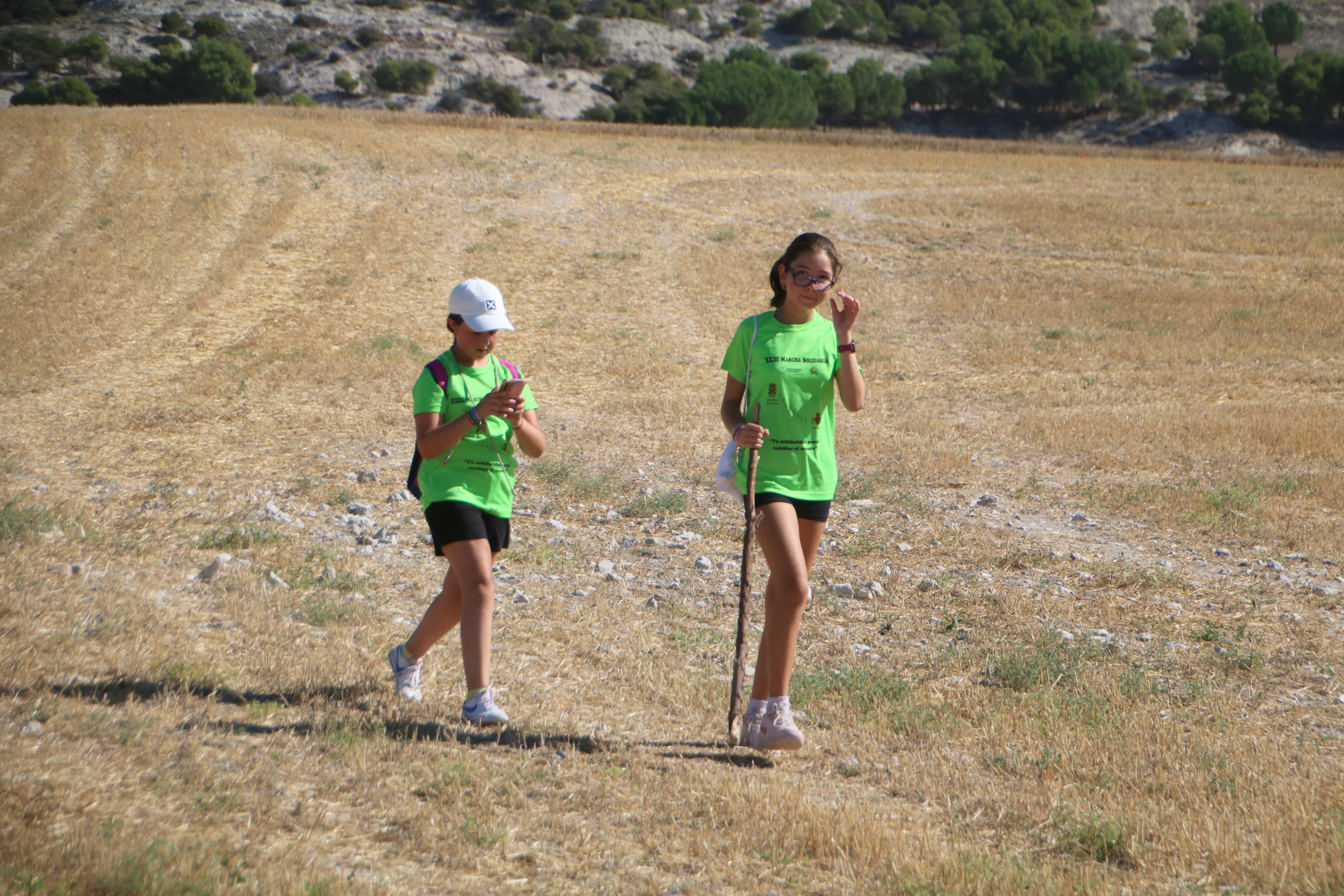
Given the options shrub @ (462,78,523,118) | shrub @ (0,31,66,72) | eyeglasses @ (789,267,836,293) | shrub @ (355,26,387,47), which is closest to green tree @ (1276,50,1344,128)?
shrub @ (462,78,523,118)

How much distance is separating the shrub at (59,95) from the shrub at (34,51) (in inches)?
714

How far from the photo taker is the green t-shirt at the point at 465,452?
4758 mm

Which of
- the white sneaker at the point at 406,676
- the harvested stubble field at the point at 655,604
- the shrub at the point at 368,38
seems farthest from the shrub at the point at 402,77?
the white sneaker at the point at 406,676

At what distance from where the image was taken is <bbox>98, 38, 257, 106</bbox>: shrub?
78062 mm

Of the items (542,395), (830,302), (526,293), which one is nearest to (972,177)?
(526,293)

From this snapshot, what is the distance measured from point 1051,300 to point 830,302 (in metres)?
19.4

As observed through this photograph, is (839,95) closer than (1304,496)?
No

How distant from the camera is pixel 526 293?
22.6 m

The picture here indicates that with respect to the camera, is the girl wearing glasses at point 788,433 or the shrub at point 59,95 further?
the shrub at point 59,95

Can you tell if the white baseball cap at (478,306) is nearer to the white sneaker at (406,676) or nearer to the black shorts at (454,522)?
the black shorts at (454,522)

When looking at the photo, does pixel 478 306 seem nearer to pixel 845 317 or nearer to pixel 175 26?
pixel 845 317

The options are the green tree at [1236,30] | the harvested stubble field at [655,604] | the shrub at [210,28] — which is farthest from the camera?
the green tree at [1236,30]

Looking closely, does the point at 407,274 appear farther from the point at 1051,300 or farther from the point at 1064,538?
the point at 1064,538

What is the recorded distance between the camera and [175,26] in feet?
353
